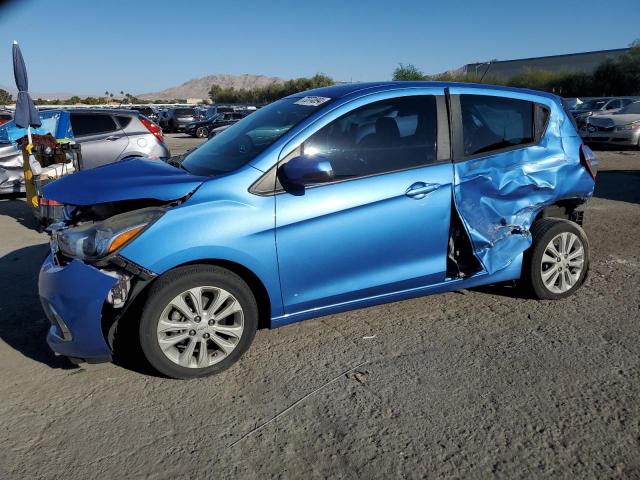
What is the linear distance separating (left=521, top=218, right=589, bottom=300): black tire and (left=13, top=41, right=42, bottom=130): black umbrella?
759 cm

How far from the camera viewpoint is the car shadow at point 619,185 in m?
9.13

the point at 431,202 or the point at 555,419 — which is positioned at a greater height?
the point at 431,202

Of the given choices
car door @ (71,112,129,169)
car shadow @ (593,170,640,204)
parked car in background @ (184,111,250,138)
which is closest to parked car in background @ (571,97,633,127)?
car shadow @ (593,170,640,204)

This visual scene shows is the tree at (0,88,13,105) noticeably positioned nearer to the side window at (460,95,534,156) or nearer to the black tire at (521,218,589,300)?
the side window at (460,95,534,156)

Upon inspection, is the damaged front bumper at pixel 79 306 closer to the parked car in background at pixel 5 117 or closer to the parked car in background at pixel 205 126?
the parked car in background at pixel 5 117

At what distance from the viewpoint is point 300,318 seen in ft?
11.9

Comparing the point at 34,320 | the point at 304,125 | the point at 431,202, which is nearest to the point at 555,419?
the point at 431,202

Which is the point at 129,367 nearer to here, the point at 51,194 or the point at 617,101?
the point at 51,194

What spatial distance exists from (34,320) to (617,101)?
71.8 ft

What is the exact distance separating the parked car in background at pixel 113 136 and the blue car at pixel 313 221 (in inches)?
228

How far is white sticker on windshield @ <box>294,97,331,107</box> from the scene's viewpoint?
12.8 feet

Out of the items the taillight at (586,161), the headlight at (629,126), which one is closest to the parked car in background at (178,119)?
the headlight at (629,126)

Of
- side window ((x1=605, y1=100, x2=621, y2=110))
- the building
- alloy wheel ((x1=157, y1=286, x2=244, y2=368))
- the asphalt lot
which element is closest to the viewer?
the asphalt lot

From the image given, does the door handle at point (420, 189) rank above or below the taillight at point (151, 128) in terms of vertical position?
below
